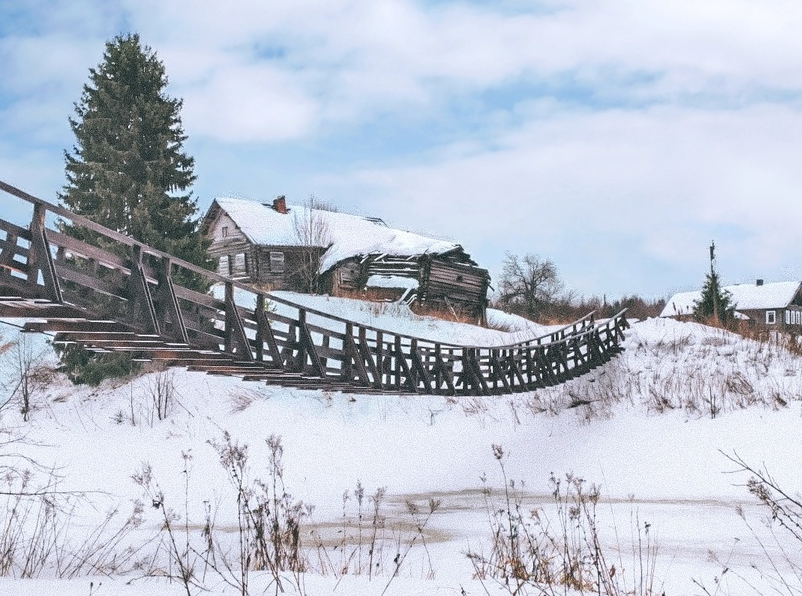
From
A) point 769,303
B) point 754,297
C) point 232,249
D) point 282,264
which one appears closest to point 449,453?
point 282,264

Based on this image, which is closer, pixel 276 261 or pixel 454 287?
pixel 454 287

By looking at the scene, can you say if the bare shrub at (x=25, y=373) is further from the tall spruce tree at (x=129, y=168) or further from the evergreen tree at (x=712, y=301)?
the evergreen tree at (x=712, y=301)

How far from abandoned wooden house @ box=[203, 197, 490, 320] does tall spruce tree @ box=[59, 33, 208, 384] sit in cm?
1007

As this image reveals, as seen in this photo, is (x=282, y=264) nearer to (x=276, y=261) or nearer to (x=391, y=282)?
(x=276, y=261)

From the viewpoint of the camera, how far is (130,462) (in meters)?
18.8

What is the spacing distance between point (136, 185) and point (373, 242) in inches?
685

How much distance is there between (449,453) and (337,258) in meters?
20.0

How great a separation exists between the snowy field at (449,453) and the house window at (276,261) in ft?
49.4

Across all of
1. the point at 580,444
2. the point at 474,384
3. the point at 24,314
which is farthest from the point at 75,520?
the point at 580,444

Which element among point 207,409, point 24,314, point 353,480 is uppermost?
point 24,314

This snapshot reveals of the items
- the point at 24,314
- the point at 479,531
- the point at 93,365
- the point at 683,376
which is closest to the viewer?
the point at 24,314

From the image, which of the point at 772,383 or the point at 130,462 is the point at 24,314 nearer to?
the point at 130,462

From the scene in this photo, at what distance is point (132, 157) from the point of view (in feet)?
86.7

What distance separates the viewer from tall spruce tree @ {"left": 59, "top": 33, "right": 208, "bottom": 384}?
2539cm
